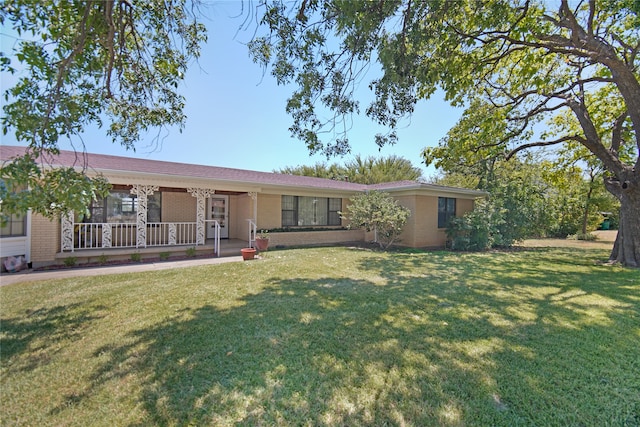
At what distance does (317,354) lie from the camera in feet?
10.8

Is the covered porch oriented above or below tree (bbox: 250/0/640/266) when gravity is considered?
below

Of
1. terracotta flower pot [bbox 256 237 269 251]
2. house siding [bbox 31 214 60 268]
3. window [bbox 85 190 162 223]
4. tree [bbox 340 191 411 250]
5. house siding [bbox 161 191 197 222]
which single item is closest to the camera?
house siding [bbox 31 214 60 268]

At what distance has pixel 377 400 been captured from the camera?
2.52 meters

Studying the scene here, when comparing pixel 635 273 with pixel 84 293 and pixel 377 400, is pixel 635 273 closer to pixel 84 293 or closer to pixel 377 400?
pixel 377 400

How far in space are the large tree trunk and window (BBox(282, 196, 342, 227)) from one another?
1092cm

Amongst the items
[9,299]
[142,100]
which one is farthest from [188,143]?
[9,299]

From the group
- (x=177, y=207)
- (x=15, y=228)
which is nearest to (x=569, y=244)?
(x=177, y=207)

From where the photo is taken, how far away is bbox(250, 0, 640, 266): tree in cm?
491

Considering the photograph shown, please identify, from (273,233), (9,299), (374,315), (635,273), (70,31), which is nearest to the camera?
(70,31)

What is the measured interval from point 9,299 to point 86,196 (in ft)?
15.6

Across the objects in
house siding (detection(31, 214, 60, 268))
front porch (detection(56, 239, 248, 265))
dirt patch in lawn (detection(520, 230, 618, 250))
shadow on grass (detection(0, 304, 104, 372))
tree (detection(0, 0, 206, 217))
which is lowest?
shadow on grass (detection(0, 304, 104, 372))

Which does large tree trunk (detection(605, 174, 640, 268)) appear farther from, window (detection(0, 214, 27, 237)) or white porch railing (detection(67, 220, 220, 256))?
window (detection(0, 214, 27, 237))

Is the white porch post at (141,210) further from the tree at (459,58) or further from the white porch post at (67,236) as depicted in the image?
the tree at (459,58)

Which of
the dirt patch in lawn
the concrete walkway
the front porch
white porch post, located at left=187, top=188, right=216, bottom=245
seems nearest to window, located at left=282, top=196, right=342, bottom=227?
the front porch
